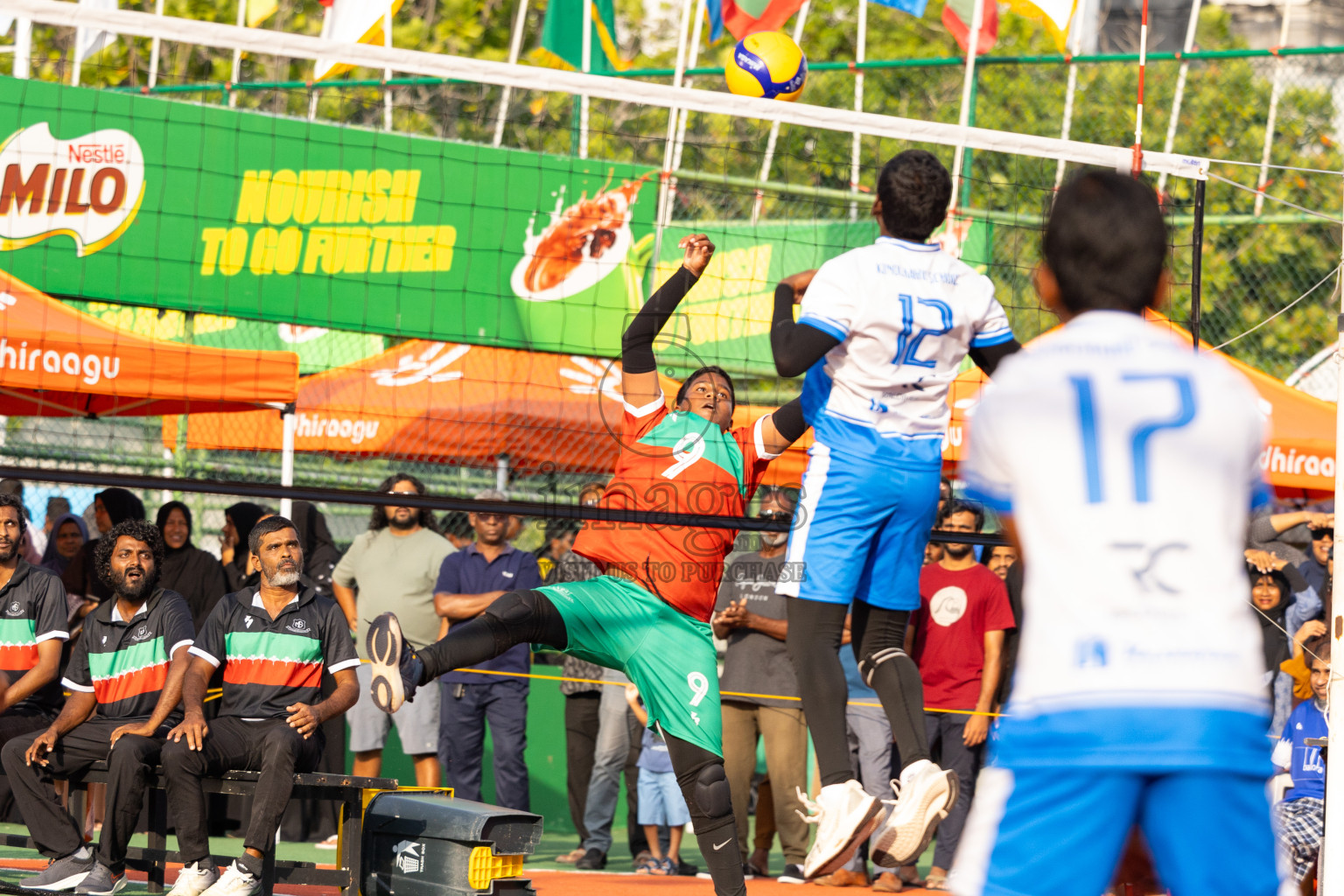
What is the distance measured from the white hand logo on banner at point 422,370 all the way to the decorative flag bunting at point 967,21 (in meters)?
5.99

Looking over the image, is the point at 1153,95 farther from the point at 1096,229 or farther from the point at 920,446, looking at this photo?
the point at 1096,229

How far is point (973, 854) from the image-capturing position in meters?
2.83

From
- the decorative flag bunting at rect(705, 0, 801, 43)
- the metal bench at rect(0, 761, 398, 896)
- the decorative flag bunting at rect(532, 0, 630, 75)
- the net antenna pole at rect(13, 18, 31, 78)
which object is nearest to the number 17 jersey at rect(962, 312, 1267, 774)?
the metal bench at rect(0, 761, 398, 896)

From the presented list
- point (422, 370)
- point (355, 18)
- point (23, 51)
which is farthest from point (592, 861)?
point (23, 51)

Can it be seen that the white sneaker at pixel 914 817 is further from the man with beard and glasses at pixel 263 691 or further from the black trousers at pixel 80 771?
the black trousers at pixel 80 771

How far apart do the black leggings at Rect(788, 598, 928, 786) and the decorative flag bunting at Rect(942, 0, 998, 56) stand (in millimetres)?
11060

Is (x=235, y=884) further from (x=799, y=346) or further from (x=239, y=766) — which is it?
(x=799, y=346)

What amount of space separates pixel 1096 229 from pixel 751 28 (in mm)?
12034

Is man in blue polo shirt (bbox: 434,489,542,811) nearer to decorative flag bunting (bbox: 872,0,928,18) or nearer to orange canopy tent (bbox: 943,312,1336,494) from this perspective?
orange canopy tent (bbox: 943,312,1336,494)

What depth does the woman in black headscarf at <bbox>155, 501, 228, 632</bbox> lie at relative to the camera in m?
9.64

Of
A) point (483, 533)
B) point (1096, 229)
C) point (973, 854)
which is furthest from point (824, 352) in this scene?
Answer: point (483, 533)

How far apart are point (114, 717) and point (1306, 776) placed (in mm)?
5947

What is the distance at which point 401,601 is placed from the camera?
9656 millimetres

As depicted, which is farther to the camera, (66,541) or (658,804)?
(66,541)
